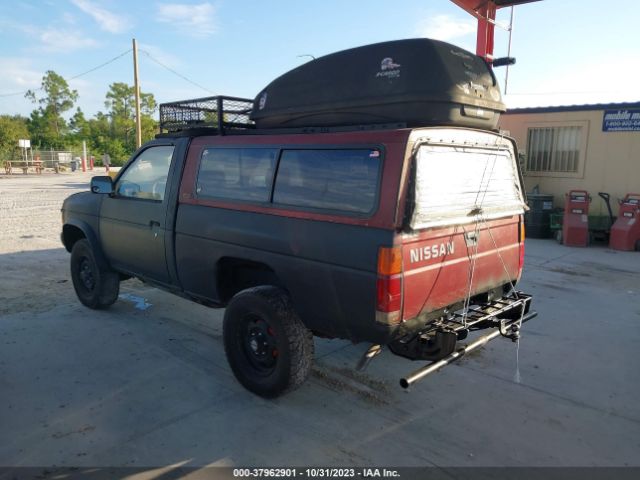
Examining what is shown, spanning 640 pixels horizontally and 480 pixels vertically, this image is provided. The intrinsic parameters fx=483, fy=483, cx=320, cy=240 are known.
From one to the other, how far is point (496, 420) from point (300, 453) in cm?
147

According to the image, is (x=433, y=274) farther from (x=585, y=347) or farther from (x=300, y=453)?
(x=585, y=347)

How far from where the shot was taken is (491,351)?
15.6ft

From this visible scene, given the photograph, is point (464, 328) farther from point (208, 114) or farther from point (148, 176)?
point (148, 176)

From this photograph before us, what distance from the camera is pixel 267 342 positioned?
12.3 ft

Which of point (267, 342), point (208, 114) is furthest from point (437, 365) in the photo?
point (208, 114)

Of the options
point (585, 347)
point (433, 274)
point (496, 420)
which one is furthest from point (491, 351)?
point (433, 274)

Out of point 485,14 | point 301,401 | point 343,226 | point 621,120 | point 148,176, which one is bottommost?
point 301,401

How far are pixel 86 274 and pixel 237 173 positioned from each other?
2.99m

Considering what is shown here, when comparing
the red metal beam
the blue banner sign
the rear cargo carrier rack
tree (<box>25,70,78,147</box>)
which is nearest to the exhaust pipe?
the rear cargo carrier rack

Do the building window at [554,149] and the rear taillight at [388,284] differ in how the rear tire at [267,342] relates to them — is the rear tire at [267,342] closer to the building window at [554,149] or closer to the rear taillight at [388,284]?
the rear taillight at [388,284]

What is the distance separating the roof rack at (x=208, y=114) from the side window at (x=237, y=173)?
1.13 ft

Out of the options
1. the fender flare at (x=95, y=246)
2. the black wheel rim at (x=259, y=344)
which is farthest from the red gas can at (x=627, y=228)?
the fender flare at (x=95, y=246)

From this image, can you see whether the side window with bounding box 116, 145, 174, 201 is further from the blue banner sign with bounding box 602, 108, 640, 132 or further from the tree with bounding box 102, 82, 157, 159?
the tree with bounding box 102, 82, 157, 159

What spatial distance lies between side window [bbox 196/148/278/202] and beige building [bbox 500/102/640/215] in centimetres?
949
